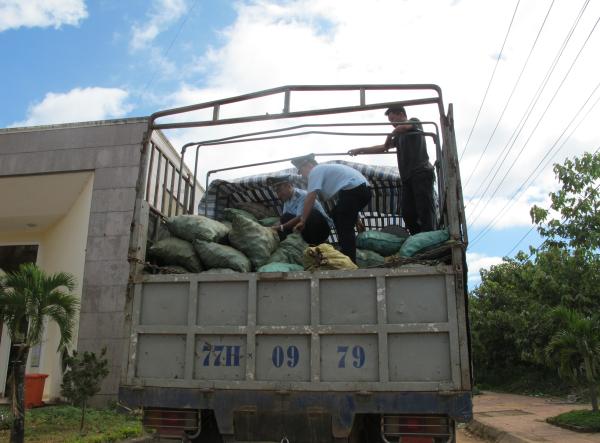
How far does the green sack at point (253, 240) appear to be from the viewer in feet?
13.4

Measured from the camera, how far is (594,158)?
33.0 feet

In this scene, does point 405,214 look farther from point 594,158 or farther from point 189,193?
point 594,158

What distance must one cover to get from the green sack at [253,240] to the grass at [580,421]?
6.45m

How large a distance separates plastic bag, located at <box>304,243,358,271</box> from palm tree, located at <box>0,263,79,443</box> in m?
4.34

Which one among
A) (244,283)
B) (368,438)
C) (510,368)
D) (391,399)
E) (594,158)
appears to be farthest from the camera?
(510,368)

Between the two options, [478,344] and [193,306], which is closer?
A: [193,306]

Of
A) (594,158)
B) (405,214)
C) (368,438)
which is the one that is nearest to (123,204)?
(405,214)

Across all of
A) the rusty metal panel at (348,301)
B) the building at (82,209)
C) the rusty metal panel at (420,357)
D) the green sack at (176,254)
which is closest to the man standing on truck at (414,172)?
the rusty metal panel at (348,301)

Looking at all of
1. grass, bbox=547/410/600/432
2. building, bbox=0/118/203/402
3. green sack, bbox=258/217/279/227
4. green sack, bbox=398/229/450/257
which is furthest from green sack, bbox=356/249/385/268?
building, bbox=0/118/203/402

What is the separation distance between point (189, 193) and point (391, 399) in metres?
3.22

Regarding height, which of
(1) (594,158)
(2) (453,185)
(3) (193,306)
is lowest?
(3) (193,306)

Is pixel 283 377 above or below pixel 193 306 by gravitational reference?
below

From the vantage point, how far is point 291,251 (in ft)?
14.1

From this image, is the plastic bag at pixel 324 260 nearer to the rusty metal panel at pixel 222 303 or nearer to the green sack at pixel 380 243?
the rusty metal panel at pixel 222 303
